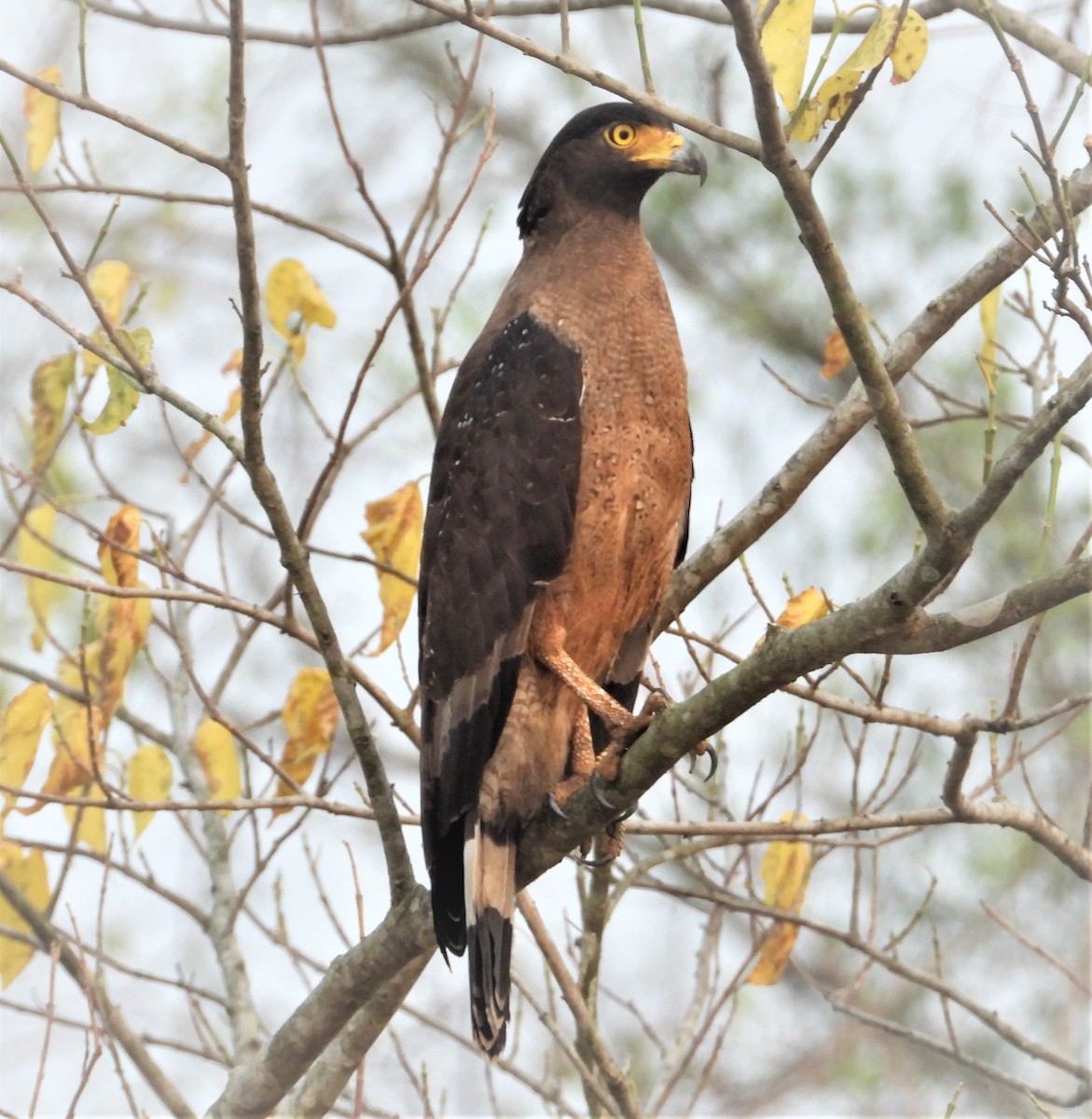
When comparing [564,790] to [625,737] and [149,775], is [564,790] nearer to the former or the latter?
[625,737]

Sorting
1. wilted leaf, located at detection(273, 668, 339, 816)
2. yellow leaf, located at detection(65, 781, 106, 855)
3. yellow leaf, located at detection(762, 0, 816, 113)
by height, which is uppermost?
yellow leaf, located at detection(762, 0, 816, 113)

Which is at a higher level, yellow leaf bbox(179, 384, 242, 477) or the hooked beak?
the hooked beak

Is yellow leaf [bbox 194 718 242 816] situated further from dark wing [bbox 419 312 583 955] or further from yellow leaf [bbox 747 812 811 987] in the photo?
yellow leaf [bbox 747 812 811 987]

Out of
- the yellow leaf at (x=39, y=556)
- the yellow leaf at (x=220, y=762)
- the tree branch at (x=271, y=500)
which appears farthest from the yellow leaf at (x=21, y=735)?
the tree branch at (x=271, y=500)

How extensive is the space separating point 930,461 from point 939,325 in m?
5.33

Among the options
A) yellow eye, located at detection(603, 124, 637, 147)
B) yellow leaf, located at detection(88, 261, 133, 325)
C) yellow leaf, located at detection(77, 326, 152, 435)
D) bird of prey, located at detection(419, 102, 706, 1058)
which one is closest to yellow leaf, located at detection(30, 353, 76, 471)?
yellow leaf, located at detection(88, 261, 133, 325)

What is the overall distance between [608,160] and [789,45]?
1598 millimetres

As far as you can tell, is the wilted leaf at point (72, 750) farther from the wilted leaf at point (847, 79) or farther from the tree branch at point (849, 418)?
the wilted leaf at point (847, 79)

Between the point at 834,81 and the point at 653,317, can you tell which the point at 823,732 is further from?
the point at 834,81

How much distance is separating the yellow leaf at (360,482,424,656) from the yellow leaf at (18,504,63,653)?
0.72m

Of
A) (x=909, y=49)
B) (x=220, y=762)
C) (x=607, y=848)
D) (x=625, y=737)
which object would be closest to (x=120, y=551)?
(x=220, y=762)

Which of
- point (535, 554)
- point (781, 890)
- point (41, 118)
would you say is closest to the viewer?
point (41, 118)

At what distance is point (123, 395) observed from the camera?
3199 millimetres

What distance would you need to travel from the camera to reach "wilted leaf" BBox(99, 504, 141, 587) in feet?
11.2
